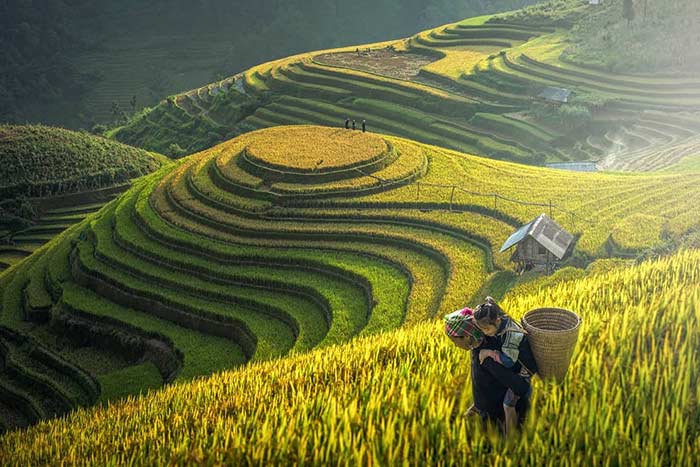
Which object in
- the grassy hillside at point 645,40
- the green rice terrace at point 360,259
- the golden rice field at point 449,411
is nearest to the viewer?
the golden rice field at point 449,411

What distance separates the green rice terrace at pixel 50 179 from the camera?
42.1 metres

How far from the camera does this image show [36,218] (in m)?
43.3

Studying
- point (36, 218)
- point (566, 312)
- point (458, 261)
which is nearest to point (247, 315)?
point (458, 261)

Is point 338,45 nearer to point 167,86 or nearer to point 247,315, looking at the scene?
point 167,86

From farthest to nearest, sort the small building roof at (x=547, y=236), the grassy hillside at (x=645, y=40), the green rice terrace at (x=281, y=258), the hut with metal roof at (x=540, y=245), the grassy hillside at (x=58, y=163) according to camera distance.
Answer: the grassy hillside at (x=645, y=40) → the grassy hillside at (x=58, y=163) → the green rice terrace at (x=281, y=258) → the hut with metal roof at (x=540, y=245) → the small building roof at (x=547, y=236)

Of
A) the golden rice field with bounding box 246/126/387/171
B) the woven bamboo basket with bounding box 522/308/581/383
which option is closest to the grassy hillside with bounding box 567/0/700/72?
the golden rice field with bounding box 246/126/387/171

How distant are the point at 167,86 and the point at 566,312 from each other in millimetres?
103751

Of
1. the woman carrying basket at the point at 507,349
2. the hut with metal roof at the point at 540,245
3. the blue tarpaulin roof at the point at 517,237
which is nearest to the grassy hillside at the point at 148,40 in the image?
the blue tarpaulin roof at the point at 517,237

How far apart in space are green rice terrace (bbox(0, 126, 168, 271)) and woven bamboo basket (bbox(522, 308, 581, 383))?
38912mm

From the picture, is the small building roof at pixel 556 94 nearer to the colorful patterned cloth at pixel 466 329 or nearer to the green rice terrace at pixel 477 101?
the green rice terrace at pixel 477 101

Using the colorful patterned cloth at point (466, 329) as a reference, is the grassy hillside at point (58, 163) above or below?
below

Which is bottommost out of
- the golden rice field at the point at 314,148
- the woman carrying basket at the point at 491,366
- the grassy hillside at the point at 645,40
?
the golden rice field at the point at 314,148

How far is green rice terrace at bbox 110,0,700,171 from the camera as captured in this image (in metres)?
43.4

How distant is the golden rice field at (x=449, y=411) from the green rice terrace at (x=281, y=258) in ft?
33.1
